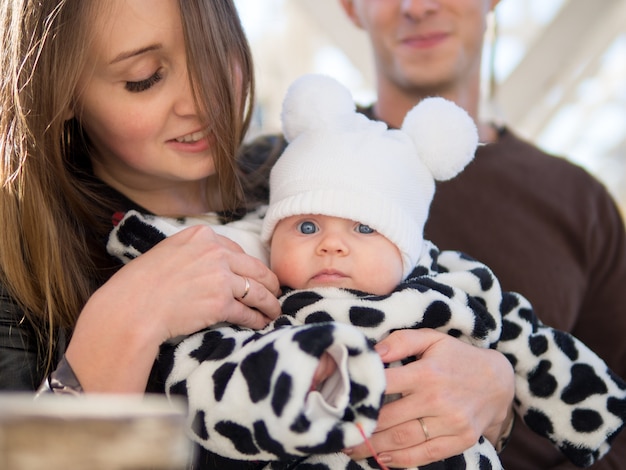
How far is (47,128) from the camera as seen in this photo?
51.4 inches

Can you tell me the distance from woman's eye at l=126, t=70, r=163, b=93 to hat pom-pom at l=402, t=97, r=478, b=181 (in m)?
0.48

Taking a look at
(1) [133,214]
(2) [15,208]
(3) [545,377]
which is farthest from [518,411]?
(2) [15,208]

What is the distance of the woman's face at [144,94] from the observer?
1271mm

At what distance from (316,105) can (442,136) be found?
0.24m

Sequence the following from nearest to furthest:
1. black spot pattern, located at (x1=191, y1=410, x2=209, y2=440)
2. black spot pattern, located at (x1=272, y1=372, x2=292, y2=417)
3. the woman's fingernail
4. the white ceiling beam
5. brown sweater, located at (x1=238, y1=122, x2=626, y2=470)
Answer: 1. black spot pattern, located at (x1=272, y1=372, x2=292, y2=417)
2. black spot pattern, located at (x1=191, y1=410, x2=209, y2=440)
3. the woman's fingernail
4. brown sweater, located at (x1=238, y1=122, x2=626, y2=470)
5. the white ceiling beam

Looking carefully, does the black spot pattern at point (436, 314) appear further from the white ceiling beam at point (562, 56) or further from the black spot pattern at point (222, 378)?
the white ceiling beam at point (562, 56)

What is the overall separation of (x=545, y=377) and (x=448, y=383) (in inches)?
10.1

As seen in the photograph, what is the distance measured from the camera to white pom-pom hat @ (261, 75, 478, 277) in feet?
4.16

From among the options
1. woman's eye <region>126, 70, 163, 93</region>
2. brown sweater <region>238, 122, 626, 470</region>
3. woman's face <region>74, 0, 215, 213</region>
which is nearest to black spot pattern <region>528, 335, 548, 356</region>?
brown sweater <region>238, 122, 626, 470</region>

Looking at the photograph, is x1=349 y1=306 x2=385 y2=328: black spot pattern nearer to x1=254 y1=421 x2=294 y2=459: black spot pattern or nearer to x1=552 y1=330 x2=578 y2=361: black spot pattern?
x1=254 y1=421 x2=294 y2=459: black spot pattern

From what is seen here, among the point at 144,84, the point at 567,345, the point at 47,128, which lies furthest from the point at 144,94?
the point at 567,345

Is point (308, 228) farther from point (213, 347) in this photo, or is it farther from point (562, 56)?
point (562, 56)

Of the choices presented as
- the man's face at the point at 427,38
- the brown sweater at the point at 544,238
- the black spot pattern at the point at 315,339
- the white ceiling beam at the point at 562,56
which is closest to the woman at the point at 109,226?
the black spot pattern at the point at 315,339

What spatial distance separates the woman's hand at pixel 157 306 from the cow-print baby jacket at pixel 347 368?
44 mm
